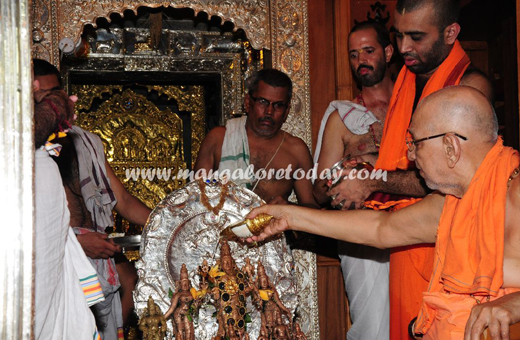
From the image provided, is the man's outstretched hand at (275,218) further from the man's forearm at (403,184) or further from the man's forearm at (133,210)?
the man's forearm at (133,210)

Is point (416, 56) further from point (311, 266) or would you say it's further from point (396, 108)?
point (311, 266)

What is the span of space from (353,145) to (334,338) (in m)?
1.87

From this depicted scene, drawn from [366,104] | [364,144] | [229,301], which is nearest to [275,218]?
[229,301]

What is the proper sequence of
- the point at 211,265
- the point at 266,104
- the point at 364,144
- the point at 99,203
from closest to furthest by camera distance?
the point at 211,265 → the point at 99,203 → the point at 364,144 → the point at 266,104

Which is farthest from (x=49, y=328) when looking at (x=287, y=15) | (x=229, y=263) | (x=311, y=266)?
(x=287, y=15)

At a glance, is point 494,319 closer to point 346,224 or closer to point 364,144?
point 346,224

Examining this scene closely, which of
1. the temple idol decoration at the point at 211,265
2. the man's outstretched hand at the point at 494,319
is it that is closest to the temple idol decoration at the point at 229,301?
the temple idol decoration at the point at 211,265

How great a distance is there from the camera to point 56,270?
8.13 ft

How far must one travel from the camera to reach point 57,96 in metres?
2.50

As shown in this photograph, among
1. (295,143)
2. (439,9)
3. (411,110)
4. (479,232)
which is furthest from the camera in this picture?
(295,143)

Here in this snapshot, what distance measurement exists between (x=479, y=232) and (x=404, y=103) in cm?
174

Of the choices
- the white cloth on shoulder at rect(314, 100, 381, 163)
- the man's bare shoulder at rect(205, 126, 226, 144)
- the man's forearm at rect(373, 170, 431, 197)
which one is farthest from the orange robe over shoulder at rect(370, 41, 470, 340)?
the man's bare shoulder at rect(205, 126, 226, 144)

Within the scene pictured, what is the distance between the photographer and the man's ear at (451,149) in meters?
2.64

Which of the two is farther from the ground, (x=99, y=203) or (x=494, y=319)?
(x=99, y=203)
